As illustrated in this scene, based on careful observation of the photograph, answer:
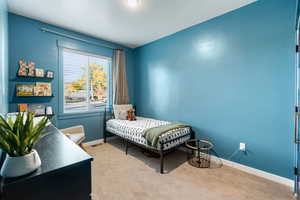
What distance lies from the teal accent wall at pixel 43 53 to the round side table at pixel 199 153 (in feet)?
7.31

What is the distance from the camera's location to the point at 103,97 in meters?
3.64

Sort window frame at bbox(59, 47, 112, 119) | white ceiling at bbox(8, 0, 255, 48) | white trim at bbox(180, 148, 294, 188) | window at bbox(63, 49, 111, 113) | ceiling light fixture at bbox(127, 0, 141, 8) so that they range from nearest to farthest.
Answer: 1. white trim at bbox(180, 148, 294, 188)
2. ceiling light fixture at bbox(127, 0, 141, 8)
3. white ceiling at bbox(8, 0, 255, 48)
4. window frame at bbox(59, 47, 112, 119)
5. window at bbox(63, 49, 111, 113)

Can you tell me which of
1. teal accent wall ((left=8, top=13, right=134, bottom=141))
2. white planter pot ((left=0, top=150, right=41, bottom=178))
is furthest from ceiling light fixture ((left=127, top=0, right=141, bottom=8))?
white planter pot ((left=0, top=150, right=41, bottom=178))

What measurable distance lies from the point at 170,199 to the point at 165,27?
293 cm

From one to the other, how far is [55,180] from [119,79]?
3.17 meters

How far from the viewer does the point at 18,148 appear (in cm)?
69

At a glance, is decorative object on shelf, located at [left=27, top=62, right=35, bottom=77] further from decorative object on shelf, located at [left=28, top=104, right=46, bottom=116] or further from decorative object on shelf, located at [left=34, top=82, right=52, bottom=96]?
decorative object on shelf, located at [left=28, top=104, right=46, bottom=116]

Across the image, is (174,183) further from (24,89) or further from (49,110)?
(24,89)

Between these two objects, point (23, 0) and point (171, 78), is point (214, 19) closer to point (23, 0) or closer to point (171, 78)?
point (171, 78)

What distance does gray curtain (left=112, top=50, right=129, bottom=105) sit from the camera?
369cm

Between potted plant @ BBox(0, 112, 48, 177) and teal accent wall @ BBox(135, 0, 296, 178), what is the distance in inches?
100

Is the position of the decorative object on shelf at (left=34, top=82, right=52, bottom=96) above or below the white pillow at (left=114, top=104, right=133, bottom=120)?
above

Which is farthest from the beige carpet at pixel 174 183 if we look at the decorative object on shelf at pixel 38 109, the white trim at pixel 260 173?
the decorative object on shelf at pixel 38 109

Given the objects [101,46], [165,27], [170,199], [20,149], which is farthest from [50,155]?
[101,46]
